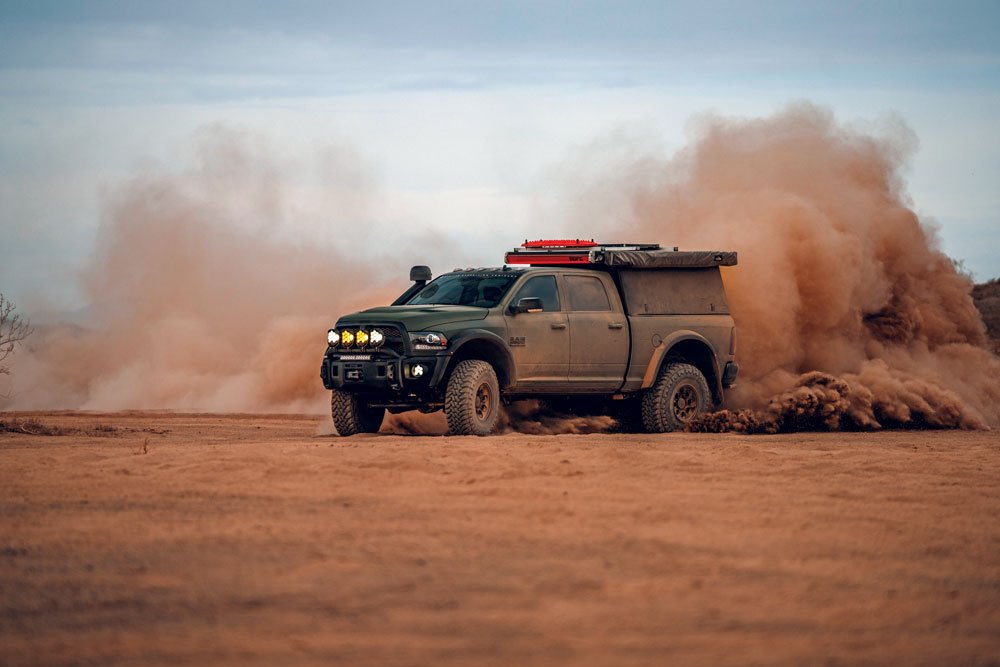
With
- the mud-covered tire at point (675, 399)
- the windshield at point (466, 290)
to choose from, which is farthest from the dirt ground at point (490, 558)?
the mud-covered tire at point (675, 399)

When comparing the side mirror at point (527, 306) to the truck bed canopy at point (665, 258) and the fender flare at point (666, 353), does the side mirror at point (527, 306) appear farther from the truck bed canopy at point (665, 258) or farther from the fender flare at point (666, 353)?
the fender flare at point (666, 353)

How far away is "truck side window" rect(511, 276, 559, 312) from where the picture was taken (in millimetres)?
15062

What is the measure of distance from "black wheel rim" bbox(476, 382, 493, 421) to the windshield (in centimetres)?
89

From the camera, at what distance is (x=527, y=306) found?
1465cm

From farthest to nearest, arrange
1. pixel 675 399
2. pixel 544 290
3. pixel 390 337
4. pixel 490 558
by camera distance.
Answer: pixel 675 399, pixel 544 290, pixel 390 337, pixel 490 558

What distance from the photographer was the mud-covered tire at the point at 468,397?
1401 centimetres

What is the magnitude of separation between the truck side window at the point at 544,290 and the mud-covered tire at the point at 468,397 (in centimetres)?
110

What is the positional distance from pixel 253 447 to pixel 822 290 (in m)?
9.47

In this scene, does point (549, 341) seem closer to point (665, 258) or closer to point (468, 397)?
point (468, 397)

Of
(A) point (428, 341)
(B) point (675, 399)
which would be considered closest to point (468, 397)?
(A) point (428, 341)

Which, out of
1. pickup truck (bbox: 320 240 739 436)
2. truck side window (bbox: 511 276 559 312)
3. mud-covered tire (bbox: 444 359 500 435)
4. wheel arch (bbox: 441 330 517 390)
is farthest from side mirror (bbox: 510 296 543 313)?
mud-covered tire (bbox: 444 359 500 435)

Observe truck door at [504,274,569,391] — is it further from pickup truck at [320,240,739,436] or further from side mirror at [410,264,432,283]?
side mirror at [410,264,432,283]

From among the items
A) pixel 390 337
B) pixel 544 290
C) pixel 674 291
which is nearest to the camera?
pixel 390 337

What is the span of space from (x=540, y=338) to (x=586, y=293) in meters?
0.92
